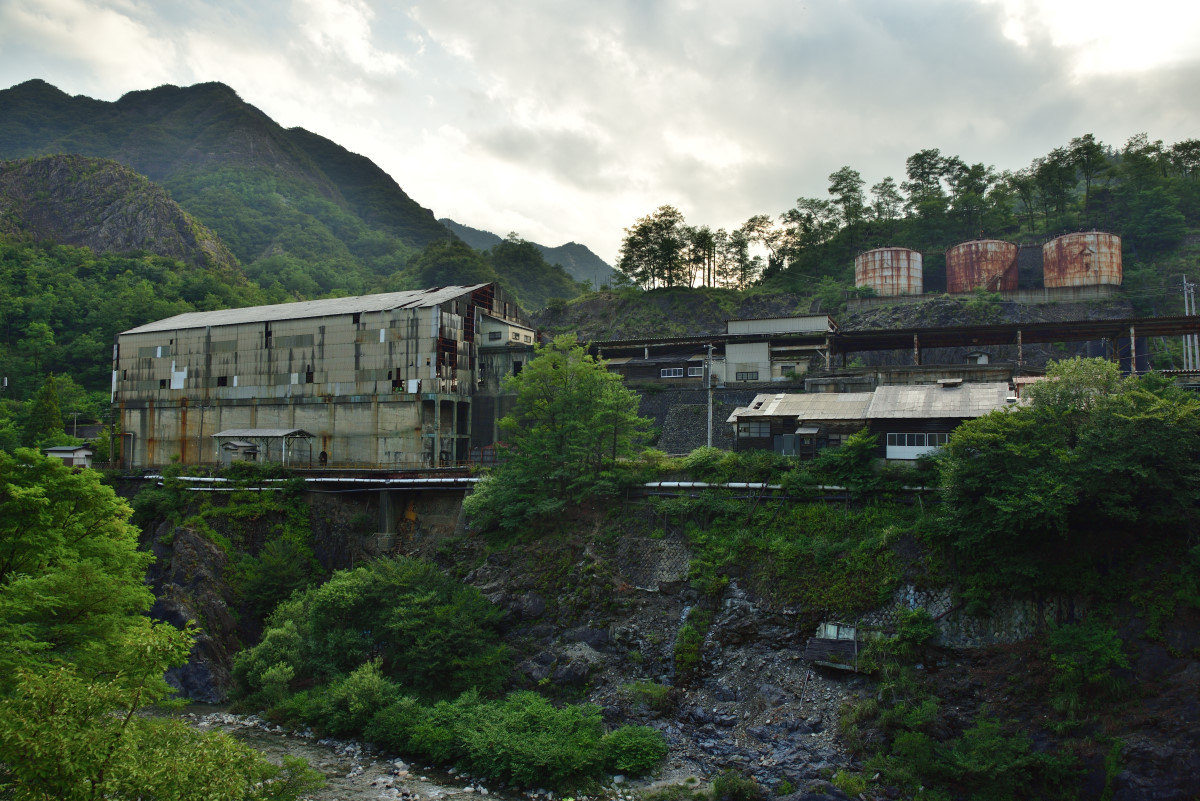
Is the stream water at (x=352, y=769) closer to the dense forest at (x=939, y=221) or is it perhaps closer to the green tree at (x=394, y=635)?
the green tree at (x=394, y=635)

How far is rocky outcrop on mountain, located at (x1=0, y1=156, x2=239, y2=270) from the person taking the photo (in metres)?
94.9

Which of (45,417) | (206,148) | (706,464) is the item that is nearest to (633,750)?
(706,464)

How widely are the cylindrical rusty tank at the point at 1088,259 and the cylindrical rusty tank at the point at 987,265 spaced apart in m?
4.65

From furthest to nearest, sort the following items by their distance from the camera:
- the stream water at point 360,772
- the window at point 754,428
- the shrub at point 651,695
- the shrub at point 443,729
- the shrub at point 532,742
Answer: the window at point 754,428 < the shrub at point 651,695 < the shrub at point 443,729 < the shrub at point 532,742 < the stream water at point 360,772

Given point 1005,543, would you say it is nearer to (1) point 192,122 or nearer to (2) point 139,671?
(2) point 139,671

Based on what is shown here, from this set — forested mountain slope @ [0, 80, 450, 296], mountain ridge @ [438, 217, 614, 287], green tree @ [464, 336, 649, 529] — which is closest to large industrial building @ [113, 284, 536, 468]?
green tree @ [464, 336, 649, 529]

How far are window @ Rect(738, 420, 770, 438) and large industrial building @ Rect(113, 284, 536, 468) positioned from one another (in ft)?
60.5

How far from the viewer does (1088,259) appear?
206ft

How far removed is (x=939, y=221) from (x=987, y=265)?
11.3 m

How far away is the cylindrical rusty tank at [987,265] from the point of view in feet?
225

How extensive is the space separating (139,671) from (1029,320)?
66822 mm

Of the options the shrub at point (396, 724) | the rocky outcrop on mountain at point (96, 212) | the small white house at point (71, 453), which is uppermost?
the rocky outcrop on mountain at point (96, 212)

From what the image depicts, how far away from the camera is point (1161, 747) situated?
1867 cm

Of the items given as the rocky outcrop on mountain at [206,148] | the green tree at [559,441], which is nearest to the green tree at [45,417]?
the green tree at [559,441]
